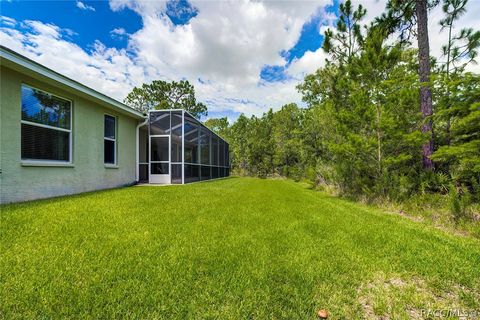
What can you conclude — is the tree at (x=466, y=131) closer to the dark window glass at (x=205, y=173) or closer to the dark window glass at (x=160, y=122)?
the dark window glass at (x=160, y=122)

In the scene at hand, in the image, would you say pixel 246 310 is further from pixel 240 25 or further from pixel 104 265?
pixel 240 25

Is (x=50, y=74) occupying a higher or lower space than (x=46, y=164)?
higher

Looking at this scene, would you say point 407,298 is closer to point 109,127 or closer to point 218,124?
point 109,127

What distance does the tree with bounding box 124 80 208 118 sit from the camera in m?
27.2

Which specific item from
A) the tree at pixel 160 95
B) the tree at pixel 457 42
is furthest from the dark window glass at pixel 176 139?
the tree at pixel 160 95

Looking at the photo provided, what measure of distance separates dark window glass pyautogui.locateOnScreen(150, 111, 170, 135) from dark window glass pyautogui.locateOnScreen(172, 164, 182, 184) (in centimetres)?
174

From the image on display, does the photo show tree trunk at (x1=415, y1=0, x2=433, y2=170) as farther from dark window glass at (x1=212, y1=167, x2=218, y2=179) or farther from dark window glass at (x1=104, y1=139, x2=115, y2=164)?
dark window glass at (x1=212, y1=167, x2=218, y2=179)

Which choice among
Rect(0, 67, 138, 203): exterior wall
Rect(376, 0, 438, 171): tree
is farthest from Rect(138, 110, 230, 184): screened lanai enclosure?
Rect(376, 0, 438, 171): tree

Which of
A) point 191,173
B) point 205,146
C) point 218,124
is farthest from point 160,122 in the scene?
point 218,124

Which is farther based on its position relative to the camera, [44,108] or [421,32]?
[421,32]

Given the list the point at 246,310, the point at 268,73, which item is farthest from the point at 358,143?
the point at 268,73

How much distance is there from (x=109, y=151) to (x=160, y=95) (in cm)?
2117

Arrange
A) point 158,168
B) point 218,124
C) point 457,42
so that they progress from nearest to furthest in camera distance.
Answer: point 457,42 → point 158,168 → point 218,124

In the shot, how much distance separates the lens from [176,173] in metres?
10.7
